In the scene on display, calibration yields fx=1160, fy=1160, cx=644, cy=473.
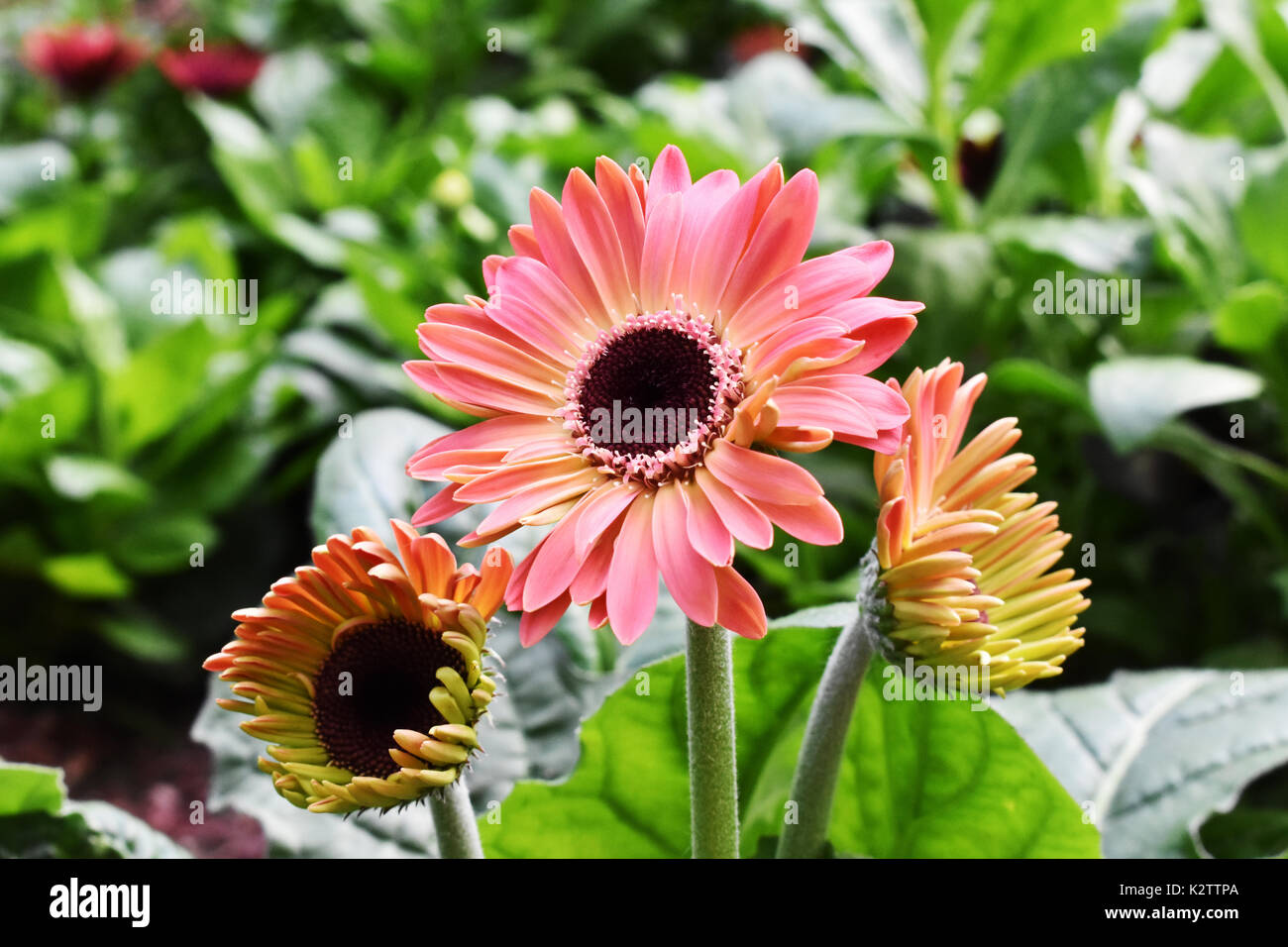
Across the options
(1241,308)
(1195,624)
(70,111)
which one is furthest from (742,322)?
(70,111)

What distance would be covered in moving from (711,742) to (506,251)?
Result: 0.79 m

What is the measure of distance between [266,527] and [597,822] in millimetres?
944

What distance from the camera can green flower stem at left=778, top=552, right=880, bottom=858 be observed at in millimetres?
424

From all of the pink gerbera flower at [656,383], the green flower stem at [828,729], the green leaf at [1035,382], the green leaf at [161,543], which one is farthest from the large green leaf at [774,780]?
the green leaf at [161,543]

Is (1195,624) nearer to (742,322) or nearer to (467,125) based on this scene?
(742,322)

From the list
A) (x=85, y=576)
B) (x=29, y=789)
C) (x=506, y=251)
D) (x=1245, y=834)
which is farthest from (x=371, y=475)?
(x=85, y=576)

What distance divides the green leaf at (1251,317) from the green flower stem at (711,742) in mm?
699

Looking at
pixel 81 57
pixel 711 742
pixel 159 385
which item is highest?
pixel 81 57

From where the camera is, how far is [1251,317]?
3.11ft

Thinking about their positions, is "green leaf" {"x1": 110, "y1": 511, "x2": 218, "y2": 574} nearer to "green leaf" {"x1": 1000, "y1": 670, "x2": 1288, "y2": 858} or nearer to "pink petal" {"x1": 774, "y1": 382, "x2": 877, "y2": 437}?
"green leaf" {"x1": 1000, "y1": 670, "x2": 1288, "y2": 858}

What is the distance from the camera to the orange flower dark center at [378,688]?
0.41 m

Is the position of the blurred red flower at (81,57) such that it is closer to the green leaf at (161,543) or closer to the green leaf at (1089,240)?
the green leaf at (161,543)

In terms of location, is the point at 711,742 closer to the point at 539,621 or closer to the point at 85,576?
the point at 539,621

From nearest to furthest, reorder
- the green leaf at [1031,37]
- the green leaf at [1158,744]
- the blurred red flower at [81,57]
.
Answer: the green leaf at [1158,744] → the green leaf at [1031,37] → the blurred red flower at [81,57]
